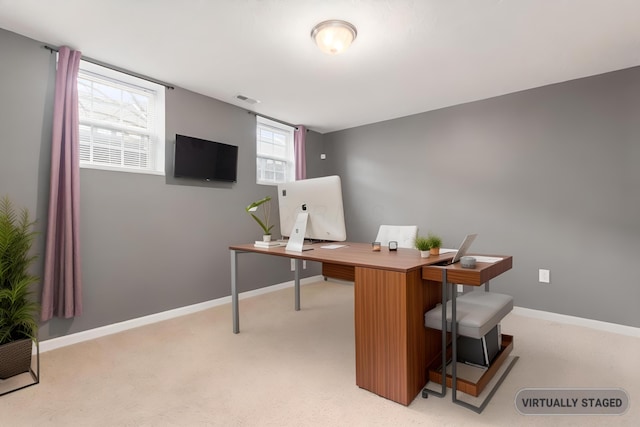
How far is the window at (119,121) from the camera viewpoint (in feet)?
8.59

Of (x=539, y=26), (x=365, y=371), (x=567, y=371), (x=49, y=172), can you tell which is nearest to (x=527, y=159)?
(x=539, y=26)

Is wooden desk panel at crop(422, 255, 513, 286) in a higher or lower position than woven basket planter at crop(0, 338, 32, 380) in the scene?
higher

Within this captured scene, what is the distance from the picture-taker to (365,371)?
1.73 m

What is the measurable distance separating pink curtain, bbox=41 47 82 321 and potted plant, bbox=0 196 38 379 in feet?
0.88

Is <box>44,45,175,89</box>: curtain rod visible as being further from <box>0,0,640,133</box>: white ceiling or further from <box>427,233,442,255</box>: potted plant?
<box>427,233,442,255</box>: potted plant

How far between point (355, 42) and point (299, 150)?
2.22m

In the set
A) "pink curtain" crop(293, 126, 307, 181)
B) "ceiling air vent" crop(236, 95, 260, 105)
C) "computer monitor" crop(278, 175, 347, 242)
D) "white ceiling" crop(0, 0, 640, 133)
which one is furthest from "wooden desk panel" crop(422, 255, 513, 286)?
"pink curtain" crop(293, 126, 307, 181)

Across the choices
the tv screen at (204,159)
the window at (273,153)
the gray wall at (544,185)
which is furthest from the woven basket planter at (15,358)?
the gray wall at (544,185)

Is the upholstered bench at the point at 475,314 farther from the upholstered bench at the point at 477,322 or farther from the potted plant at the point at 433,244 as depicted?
the potted plant at the point at 433,244

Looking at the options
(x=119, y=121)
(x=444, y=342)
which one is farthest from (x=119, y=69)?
(x=444, y=342)

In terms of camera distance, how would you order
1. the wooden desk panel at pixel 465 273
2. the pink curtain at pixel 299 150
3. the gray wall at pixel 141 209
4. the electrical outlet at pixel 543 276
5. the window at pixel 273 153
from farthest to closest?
the pink curtain at pixel 299 150 → the window at pixel 273 153 → the electrical outlet at pixel 543 276 → the gray wall at pixel 141 209 → the wooden desk panel at pixel 465 273

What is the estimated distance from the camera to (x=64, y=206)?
2324 mm

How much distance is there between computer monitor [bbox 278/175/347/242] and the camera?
7.48 feet

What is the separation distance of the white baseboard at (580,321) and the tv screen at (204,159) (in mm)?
3514
